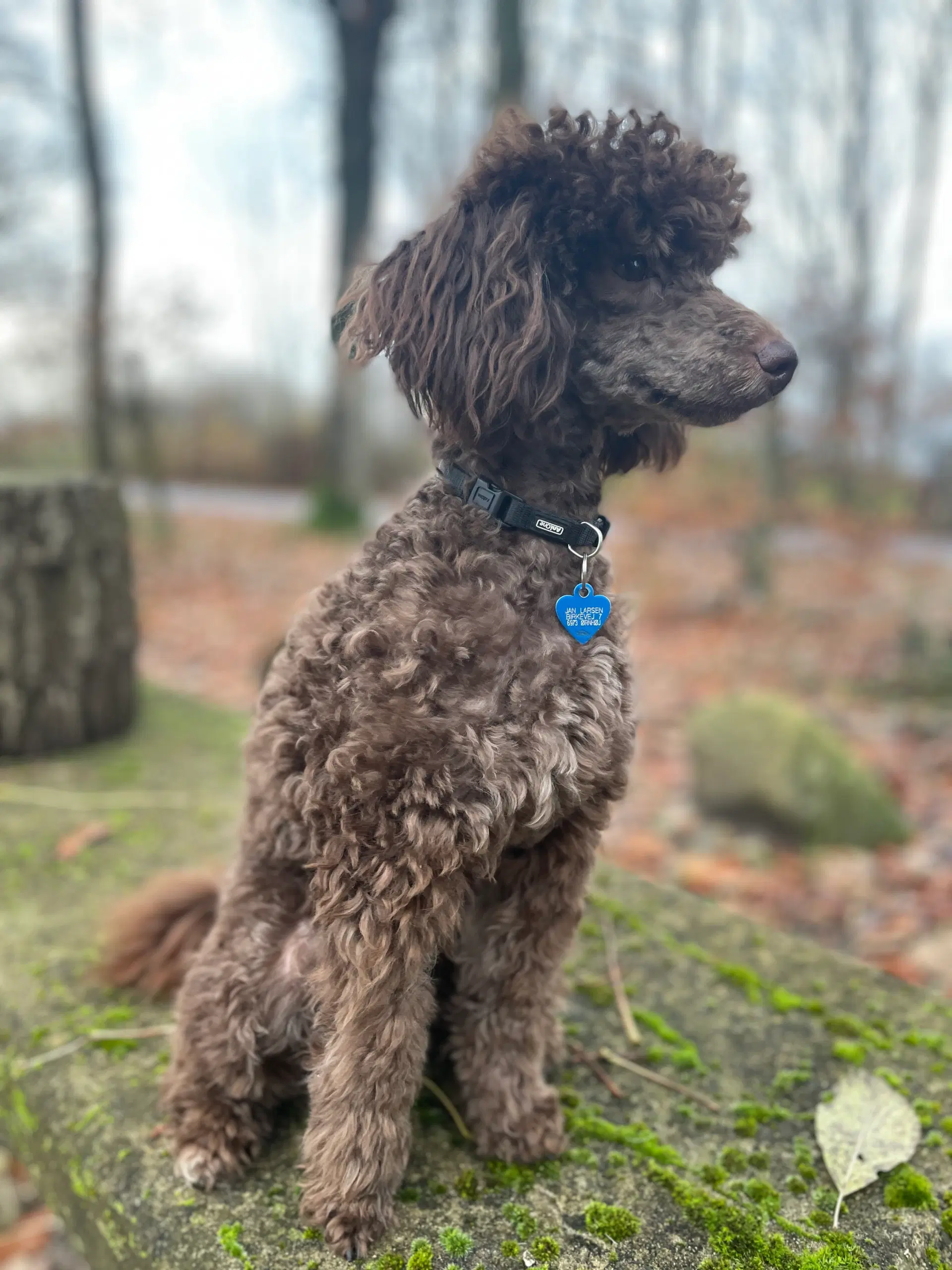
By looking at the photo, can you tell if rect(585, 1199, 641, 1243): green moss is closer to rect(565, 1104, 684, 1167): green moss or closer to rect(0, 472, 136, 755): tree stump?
rect(565, 1104, 684, 1167): green moss

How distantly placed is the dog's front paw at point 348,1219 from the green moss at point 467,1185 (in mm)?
173

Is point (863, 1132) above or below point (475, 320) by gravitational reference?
below

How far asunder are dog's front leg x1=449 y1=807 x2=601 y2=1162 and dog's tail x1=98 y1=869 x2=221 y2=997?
84 centimetres

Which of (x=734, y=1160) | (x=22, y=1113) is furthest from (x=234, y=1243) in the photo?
(x=734, y=1160)

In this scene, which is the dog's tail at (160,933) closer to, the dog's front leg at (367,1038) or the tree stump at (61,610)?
the dog's front leg at (367,1038)

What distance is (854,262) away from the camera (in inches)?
440

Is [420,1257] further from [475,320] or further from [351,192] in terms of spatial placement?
[351,192]

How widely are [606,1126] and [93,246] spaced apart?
39.0 ft

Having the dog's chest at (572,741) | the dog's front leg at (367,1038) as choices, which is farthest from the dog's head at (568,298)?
the dog's front leg at (367,1038)

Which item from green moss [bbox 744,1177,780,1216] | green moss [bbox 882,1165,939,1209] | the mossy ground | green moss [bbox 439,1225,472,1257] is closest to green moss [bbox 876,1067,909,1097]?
the mossy ground

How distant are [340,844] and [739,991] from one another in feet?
5.25

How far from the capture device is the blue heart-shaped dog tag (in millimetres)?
1824

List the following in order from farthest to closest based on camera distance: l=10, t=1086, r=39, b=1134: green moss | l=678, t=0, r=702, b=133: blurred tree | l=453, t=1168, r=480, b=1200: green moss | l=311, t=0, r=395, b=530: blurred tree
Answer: l=311, t=0, r=395, b=530: blurred tree < l=678, t=0, r=702, b=133: blurred tree < l=10, t=1086, r=39, b=1134: green moss < l=453, t=1168, r=480, b=1200: green moss

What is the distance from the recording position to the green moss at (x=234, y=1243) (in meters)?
1.80
